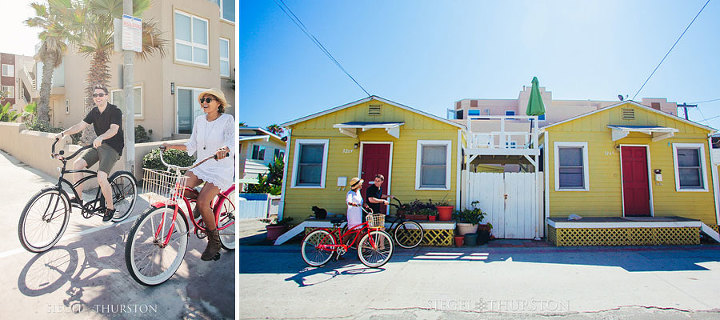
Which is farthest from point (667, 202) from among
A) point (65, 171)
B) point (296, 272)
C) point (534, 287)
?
point (65, 171)

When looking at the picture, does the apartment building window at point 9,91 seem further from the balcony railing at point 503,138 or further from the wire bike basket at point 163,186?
the balcony railing at point 503,138

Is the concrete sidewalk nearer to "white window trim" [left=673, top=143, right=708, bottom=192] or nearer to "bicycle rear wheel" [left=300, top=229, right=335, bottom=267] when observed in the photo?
"bicycle rear wheel" [left=300, top=229, right=335, bottom=267]

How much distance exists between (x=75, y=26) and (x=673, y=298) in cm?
365

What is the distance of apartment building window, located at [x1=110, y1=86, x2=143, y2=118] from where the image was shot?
178 cm

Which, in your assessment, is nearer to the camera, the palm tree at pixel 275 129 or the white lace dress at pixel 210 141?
the white lace dress at pixel 210 141

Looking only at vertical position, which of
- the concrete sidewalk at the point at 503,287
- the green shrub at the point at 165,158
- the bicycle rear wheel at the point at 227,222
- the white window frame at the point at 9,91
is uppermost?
the white window frame at the point at 9,91

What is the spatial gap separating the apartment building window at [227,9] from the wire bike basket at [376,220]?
6.46 ft

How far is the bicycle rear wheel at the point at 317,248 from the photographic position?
3.03m

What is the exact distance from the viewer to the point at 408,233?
3.69 metres

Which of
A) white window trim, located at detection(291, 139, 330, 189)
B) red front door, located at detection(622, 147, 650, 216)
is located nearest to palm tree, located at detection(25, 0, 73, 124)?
white window trim, located at detection(291, 139, 330, 189)

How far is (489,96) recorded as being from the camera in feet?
10.0

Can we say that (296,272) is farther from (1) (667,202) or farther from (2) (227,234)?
(1) (667,202)

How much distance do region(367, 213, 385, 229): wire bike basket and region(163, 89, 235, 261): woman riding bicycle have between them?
5.37 feet

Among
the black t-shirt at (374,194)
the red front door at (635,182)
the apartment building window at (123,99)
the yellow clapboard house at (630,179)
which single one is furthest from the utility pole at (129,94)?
the red front door at (635,182)
